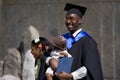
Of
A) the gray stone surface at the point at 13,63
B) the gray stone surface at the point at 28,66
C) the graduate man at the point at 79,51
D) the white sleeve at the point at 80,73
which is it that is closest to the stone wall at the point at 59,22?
the gray stone surface at the point at 13,63

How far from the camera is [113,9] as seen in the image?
9.02 m

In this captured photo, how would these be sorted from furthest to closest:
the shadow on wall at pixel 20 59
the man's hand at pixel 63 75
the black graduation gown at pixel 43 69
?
the shadow on wall at pixel 20 59 < the black graduation gown at pixel 43 69 < the man's hand at pixel 63 75

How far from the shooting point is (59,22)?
30.3 feet

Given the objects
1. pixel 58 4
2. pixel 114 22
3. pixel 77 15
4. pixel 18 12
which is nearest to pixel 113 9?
pixel 114 22

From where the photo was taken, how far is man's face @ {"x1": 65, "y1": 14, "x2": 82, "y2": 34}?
4723 millimetres

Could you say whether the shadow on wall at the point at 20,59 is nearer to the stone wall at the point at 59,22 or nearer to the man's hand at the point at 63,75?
the stone wall at the point at 59,22

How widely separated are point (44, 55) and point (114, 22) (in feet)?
14.4

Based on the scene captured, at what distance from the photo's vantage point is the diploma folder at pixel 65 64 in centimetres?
457

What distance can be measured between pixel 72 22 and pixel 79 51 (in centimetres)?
26

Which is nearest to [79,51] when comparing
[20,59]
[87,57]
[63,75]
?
[87,57]

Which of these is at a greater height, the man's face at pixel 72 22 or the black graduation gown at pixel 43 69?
the man's face at pixel 72 22

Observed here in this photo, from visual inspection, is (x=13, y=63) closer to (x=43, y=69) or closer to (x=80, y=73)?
(x=43, y=69)

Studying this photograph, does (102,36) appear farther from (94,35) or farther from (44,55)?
(44,55)

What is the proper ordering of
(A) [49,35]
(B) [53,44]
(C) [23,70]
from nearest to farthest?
(B) [53,44] < (C) [23,70] < (A) [49,35]
